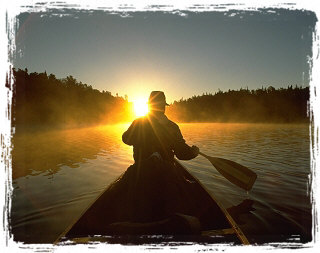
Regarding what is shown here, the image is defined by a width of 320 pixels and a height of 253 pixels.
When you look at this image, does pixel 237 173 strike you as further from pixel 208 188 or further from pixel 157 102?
pixel 157 102

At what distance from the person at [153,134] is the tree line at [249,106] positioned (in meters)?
47.1

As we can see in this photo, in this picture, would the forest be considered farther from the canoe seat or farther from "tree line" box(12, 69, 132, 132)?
the canoe seat

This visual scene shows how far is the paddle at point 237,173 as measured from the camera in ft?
18.8

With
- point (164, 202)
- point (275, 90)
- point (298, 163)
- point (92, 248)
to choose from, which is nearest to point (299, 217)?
point (164, 202)

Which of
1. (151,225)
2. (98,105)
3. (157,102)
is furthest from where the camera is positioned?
(98,105)

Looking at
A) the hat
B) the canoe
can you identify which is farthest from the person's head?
the canoe

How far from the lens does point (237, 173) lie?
6.07 m

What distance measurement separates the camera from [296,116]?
5125cm

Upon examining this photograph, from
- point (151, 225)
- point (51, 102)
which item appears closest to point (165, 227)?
point (151, 225)

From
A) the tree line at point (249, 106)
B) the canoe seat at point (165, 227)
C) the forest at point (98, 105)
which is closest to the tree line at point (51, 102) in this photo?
the forest at point (98, 105)

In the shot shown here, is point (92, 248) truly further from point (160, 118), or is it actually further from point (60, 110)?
point (60, 110)

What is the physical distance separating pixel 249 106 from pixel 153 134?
6427cm

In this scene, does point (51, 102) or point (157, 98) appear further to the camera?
point (51, 102)

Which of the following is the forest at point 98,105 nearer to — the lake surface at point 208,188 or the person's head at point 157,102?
the lake surface at point 208,188
